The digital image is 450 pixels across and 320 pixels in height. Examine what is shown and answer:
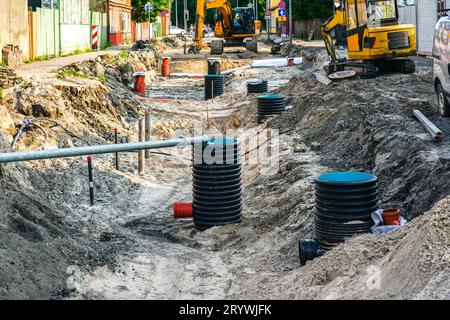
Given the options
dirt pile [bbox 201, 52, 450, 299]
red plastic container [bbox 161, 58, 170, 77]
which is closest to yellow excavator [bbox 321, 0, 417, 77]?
dirt pile [bbox 201, 52, 450, 299]

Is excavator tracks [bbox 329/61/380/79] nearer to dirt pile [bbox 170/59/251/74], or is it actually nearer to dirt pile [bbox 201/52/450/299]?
dirt pile [bbox 201/52/450/299]

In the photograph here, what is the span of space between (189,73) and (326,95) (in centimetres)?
1983

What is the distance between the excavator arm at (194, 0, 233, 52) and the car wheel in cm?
2540

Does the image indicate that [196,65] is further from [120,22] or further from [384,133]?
[384,133]

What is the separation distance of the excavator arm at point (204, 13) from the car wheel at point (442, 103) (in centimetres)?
2540

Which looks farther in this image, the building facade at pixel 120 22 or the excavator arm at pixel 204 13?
the building facade at pixel 120 22

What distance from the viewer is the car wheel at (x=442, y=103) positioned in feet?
47.4

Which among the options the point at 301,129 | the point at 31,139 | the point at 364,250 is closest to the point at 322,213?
the point at 364,250

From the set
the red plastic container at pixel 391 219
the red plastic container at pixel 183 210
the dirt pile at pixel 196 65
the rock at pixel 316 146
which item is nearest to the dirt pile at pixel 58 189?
the red plastic container at pixel 183 210

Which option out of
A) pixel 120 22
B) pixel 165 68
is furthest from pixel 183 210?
pixel 120 22

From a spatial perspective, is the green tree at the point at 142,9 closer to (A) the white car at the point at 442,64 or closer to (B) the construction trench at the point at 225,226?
(B) the construction trench at the point at 225,226

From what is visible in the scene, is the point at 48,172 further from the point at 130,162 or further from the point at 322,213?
the point at 322,213

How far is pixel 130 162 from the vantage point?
15.8m

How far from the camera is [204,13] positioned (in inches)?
1553
